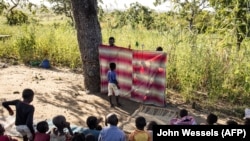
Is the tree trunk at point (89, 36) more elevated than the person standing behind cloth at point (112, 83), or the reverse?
the tree trunk at point (89, 36)

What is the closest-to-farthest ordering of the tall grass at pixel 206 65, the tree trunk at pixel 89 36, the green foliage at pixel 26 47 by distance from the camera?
the tall grass at pixel 206 65 < the tree trunk at pixel 89 36 < the green foliage at pixel 26 47

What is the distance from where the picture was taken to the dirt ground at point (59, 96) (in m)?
7.04

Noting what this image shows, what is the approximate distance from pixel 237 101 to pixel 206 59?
3.68ft

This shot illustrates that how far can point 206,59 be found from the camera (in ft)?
25.8

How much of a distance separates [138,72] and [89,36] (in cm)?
141

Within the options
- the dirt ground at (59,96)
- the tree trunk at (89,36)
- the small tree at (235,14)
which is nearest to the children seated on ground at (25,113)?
the dirt ground at (59,96)

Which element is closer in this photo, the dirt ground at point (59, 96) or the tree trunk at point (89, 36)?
the dirt ground at point (59, 96)

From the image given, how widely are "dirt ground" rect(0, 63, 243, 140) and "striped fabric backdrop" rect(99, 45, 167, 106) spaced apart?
9.5 inches

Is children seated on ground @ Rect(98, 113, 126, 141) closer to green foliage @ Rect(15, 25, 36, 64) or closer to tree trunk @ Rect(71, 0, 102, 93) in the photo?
tree trunk @ Rect(71, 0, 102, 93)

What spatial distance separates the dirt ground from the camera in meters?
7.04

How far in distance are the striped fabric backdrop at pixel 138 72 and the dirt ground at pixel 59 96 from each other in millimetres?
242

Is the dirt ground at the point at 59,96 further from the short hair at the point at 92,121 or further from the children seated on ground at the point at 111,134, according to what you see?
the children seated on ground at the point at 111,134

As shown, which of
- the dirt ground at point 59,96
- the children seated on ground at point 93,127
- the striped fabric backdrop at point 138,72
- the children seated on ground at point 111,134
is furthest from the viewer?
the striped fabric backdrop at point 138,72

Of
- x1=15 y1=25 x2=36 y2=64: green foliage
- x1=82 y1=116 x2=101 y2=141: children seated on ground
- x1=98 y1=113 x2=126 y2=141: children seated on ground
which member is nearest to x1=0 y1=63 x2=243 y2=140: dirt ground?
x1=15 y1=25 x2=36 y2=64: green foliage
